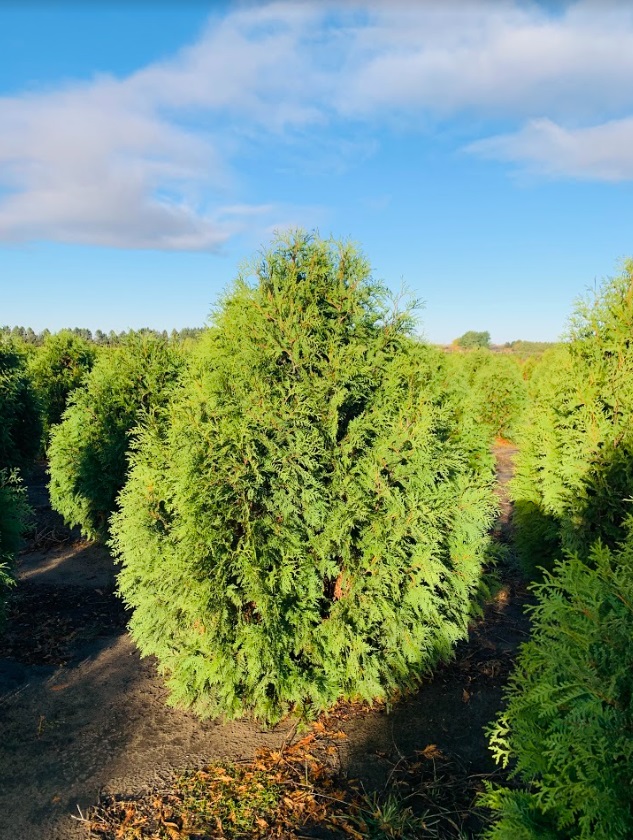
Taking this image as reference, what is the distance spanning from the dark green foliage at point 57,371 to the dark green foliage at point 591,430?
14.3m

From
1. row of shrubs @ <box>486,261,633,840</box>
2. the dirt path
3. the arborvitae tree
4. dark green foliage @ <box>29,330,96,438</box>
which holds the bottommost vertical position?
the dirt path

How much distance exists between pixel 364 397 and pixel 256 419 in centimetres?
111

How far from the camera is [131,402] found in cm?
992

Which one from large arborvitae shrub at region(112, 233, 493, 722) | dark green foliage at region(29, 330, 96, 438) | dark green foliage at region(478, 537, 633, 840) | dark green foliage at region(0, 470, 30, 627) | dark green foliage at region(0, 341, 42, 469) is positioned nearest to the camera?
dark green foliage at region(478, 537, 633, 840)

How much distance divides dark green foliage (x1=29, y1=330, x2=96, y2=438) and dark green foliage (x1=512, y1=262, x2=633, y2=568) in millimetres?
14315

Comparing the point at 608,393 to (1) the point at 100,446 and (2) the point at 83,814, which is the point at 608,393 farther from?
(1) the point at 100,446

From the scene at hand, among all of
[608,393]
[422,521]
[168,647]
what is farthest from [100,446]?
[608,393]

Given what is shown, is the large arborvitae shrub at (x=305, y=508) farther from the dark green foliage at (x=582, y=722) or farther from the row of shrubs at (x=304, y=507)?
the dark green foliage at (x=582, y=722)

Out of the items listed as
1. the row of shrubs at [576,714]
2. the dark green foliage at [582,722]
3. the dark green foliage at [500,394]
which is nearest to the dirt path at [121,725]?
the row of shrubs at [576,714]

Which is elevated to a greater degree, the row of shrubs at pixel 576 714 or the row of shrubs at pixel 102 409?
the row of shrubs at pixel 102 409

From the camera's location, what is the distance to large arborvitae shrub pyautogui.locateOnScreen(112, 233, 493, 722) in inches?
188

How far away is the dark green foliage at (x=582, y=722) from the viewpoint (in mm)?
2248

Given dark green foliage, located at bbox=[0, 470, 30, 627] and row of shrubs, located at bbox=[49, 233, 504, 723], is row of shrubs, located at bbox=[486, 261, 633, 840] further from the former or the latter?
dark green foliage, located at bbox=[0, 470, 30, 627]

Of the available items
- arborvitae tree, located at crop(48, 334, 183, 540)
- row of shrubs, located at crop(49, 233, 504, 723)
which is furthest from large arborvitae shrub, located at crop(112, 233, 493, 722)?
arborvitae tree, located at crop(48, 334, 183, 540)
